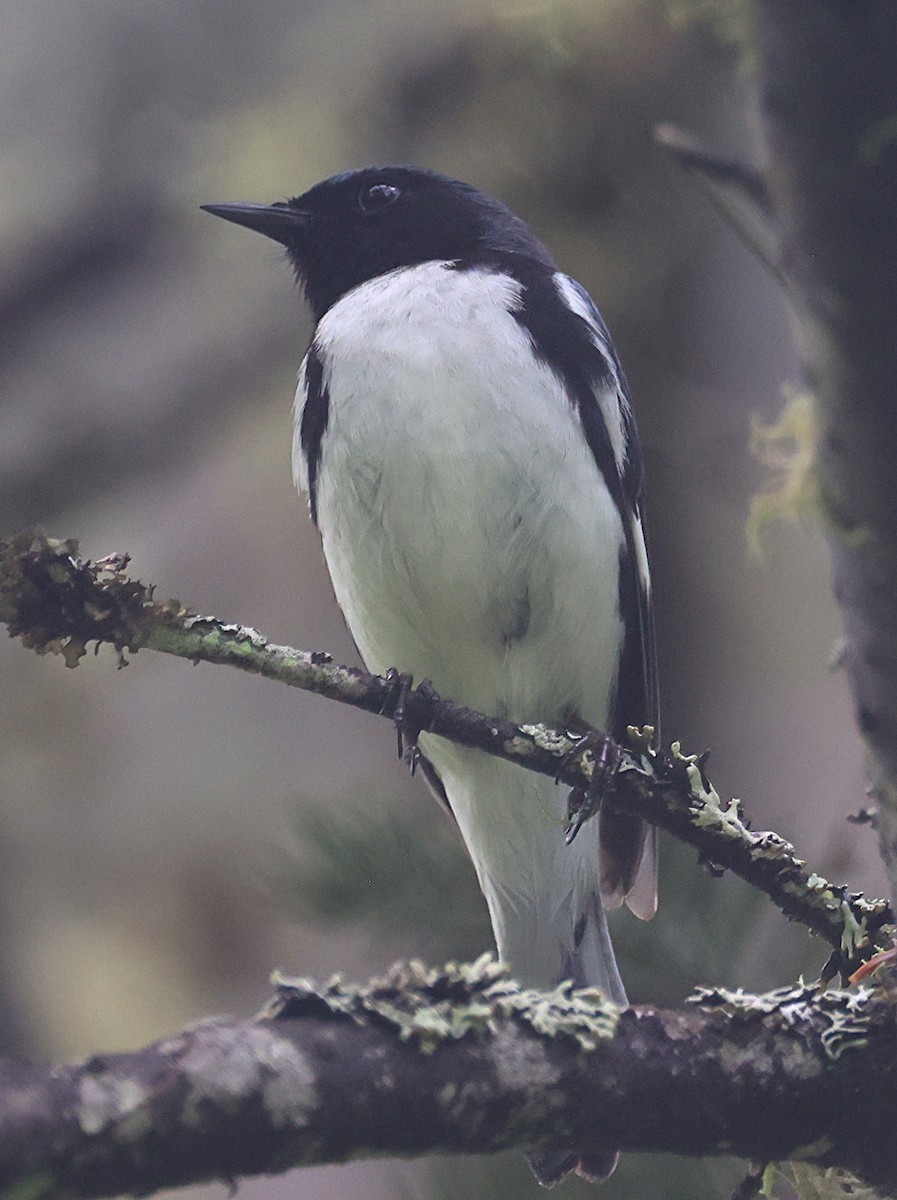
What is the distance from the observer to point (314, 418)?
3270 mm

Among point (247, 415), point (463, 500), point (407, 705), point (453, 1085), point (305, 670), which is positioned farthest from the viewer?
point (247, 415)

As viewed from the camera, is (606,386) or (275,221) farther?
(275,221)

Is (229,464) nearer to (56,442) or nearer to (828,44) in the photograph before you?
(56,442)

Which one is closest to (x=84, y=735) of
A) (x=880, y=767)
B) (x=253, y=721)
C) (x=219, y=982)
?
(x=253, y=721)

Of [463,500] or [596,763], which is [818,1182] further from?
[463,500]

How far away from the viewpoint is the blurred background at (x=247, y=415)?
4242 millimetres

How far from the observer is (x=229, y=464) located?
17.3ft

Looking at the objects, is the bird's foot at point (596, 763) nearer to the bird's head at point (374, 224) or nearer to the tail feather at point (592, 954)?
the tail feather at point (592, 954)

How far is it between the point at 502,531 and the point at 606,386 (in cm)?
46

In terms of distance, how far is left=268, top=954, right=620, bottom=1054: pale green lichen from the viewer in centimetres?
141

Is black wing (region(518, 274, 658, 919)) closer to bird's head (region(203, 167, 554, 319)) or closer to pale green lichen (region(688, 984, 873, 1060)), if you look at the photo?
bird's head (region(203, 167, 554, 319))

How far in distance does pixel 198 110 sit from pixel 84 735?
7.23ft

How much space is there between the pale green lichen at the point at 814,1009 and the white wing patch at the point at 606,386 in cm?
177

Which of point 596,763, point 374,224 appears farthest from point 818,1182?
point 374,224
